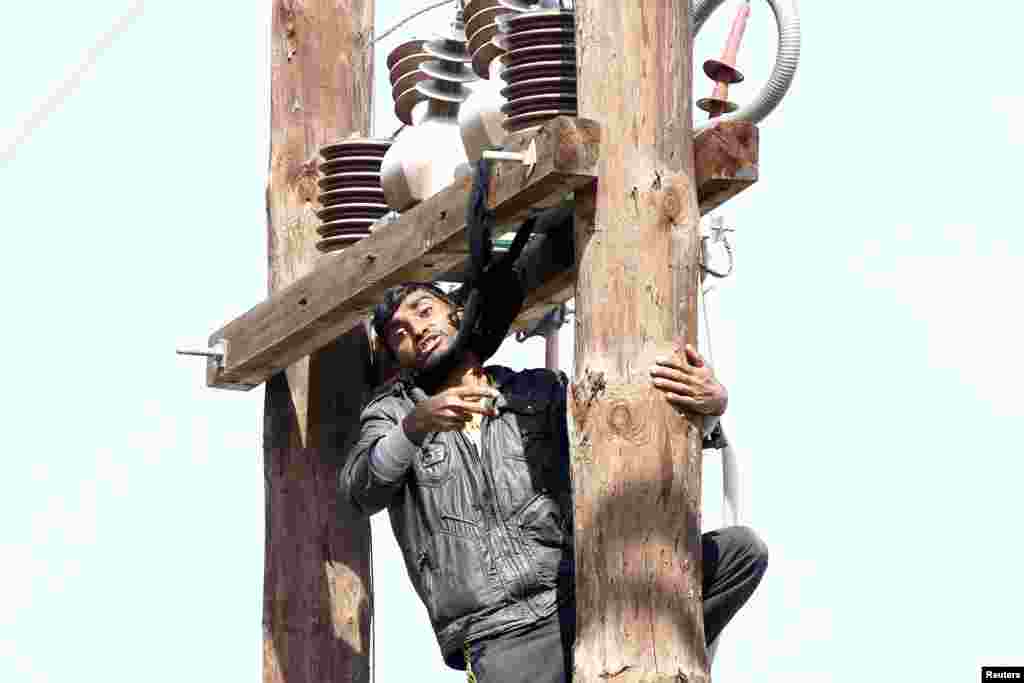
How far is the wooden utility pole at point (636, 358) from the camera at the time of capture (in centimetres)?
620

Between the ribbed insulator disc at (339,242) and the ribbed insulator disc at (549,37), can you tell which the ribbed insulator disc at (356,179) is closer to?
the ribbed insulator disc at (339,242)

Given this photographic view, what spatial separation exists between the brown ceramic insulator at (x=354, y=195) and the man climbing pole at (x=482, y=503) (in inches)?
37.8

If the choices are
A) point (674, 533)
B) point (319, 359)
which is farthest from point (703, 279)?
point (319, 359)

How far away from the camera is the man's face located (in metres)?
7.29

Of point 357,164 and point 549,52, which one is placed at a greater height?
point 357,164

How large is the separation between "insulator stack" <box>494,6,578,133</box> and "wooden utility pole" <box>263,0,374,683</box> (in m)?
Result: 1.95

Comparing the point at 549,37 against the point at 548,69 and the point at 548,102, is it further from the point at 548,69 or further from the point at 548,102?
the point at 548,102

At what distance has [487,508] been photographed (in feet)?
22.9

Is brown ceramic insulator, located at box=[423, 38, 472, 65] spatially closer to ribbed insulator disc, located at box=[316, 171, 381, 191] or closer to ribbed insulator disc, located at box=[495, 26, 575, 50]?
ribbed insulator disc, located at box=[316, 171, 381, 191]

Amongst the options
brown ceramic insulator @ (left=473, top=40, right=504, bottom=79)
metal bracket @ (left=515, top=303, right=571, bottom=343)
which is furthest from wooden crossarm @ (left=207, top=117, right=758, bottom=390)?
brown ceramic insulator @ (left=473, top=40, right=504, bottom=79)

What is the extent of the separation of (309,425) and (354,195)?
0.91 m

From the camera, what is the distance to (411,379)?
7336 mm

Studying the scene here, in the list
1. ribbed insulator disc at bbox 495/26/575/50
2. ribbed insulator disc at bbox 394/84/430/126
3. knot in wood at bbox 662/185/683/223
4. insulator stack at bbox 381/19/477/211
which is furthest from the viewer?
ribbed insulator disc at bbox 394/84/430/126

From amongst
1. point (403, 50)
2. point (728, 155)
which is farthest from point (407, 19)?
point (728, 155)
